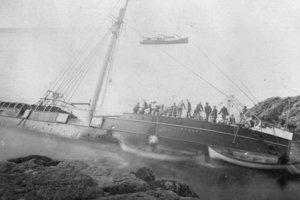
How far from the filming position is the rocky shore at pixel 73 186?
495cm

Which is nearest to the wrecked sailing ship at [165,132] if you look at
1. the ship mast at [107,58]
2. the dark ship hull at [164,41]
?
the ship mast at [107,58]

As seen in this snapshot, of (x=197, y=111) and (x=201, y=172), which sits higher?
(x=197, y=111)

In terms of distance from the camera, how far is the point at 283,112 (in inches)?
A: 1161

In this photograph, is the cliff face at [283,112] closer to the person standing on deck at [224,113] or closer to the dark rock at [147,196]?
the person standing on deck at [224,113]

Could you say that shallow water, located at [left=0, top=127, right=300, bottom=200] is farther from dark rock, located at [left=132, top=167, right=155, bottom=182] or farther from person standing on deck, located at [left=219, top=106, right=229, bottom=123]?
person standing on deck, located at [left=219, top=106, right=229, bottom=123]

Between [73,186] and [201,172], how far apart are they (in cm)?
637

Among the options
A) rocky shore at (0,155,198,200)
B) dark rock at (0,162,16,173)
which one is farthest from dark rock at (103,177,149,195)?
dark rock at (0,162,16,173)

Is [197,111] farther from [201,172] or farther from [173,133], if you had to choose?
[201,172]

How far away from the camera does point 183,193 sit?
21.6ft

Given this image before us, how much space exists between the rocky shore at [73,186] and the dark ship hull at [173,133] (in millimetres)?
4754

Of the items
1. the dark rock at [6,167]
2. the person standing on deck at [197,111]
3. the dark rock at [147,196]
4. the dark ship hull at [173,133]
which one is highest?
the person standing on deck at [197,111]

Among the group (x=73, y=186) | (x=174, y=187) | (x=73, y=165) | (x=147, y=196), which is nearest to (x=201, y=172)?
(x=174, y=187)

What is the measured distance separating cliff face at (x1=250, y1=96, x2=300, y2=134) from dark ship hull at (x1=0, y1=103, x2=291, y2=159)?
16171 millimetres

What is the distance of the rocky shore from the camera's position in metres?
4.95
